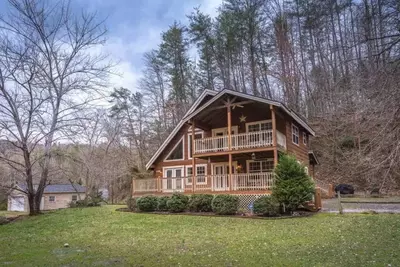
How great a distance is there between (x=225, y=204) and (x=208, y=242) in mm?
6649

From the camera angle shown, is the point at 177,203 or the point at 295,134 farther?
the point at 295,134

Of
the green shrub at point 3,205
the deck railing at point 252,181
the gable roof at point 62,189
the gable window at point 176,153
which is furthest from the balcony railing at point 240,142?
the green shrub at point 3,205

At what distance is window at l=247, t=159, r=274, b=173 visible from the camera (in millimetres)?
21469

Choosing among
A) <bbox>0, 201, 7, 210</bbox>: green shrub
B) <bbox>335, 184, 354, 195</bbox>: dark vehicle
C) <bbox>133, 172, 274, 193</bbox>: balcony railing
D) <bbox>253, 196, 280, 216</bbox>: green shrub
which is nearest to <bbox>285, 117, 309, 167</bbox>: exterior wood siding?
<bbox>133, 172, 274, 193</bbox>: balcony railing

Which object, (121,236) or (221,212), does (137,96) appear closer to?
(221,212)

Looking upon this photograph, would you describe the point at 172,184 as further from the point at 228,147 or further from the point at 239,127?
the point at 239,127

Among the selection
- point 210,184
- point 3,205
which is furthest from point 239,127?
point 3,205

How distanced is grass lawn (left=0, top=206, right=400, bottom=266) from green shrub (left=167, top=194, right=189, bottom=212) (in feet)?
6.40

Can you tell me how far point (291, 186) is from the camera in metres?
15.6

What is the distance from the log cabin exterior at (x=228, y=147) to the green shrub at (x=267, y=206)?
2162 mm

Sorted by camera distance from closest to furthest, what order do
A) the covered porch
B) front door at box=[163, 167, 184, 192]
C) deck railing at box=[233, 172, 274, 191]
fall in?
deck railing at box=[233, 172, 274, 191], the covered porch, front door at box=[163, 167, 184, 192]

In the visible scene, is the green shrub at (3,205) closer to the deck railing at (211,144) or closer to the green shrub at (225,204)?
the deck railing at (211,144)

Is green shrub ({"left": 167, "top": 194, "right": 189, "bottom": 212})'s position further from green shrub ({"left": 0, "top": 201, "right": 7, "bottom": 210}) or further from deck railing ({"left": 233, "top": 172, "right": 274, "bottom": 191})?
green shrub ({"left": 0, "top": 201, "right": 7, "bottom": 210})

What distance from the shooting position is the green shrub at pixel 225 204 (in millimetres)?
16688
